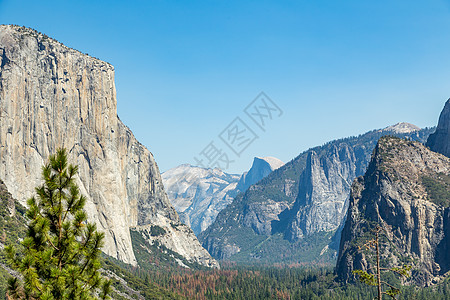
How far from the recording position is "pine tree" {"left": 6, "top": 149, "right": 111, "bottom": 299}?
3353 cm

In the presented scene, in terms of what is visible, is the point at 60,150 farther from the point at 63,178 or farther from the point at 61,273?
the point at 61,273

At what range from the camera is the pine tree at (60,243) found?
110 ft

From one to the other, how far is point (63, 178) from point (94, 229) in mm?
4464

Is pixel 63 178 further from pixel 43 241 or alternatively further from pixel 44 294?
pixel 44 294

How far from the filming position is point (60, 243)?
35406mm

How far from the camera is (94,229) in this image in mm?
35312

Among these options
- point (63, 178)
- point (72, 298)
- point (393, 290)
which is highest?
point (63, 178)

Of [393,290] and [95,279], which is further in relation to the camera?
[393,290]

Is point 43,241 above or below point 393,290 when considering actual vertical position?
above

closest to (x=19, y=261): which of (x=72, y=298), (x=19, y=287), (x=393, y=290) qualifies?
(x=19, y=287)

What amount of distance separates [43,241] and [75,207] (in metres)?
3.26

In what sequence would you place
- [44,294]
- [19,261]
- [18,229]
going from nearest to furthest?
[44,294] → [19,261] → [18,229]

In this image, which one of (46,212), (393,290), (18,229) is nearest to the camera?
(46,212)

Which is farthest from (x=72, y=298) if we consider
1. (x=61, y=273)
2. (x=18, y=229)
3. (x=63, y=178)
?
(x=18, y=229)
